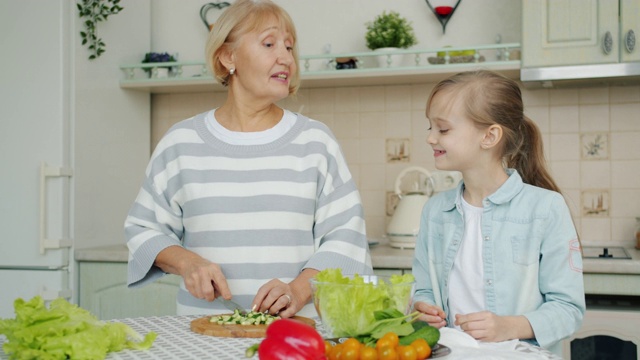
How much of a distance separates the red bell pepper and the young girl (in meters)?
0.33

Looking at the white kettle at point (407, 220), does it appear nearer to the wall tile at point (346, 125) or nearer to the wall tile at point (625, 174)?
the wall tile at point (346, 125)

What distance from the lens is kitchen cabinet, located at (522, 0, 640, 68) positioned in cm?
224

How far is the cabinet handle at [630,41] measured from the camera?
2225mm

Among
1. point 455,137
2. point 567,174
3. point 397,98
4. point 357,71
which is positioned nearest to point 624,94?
point 567,174

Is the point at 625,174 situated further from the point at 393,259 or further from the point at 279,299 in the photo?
the point at 279,299

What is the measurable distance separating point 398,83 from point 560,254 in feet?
5.18

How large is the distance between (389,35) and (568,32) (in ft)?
1.93

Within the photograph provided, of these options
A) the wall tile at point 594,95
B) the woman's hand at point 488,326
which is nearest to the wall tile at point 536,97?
the wall tile at point 594,95

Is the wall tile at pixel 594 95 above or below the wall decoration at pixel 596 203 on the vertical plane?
above

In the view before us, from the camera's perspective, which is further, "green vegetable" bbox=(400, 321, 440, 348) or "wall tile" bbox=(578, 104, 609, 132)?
"wall tile" bbox=(578, 104, 609, 132)

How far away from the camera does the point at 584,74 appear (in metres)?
2.28

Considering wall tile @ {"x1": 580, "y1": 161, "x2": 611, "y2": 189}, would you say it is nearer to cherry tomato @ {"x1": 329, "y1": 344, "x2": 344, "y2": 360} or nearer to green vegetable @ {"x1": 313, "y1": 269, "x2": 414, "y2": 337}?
green vegetable @ {"x1": 313, "y1": 269, "x2": 414, "y2": 337}

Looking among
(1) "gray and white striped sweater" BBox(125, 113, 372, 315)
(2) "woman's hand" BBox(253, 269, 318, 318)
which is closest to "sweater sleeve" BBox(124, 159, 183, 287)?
(1) "gray and white striped sweater" BBox(125, 113, 372, 315)

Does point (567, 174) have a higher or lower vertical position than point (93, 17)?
lower
